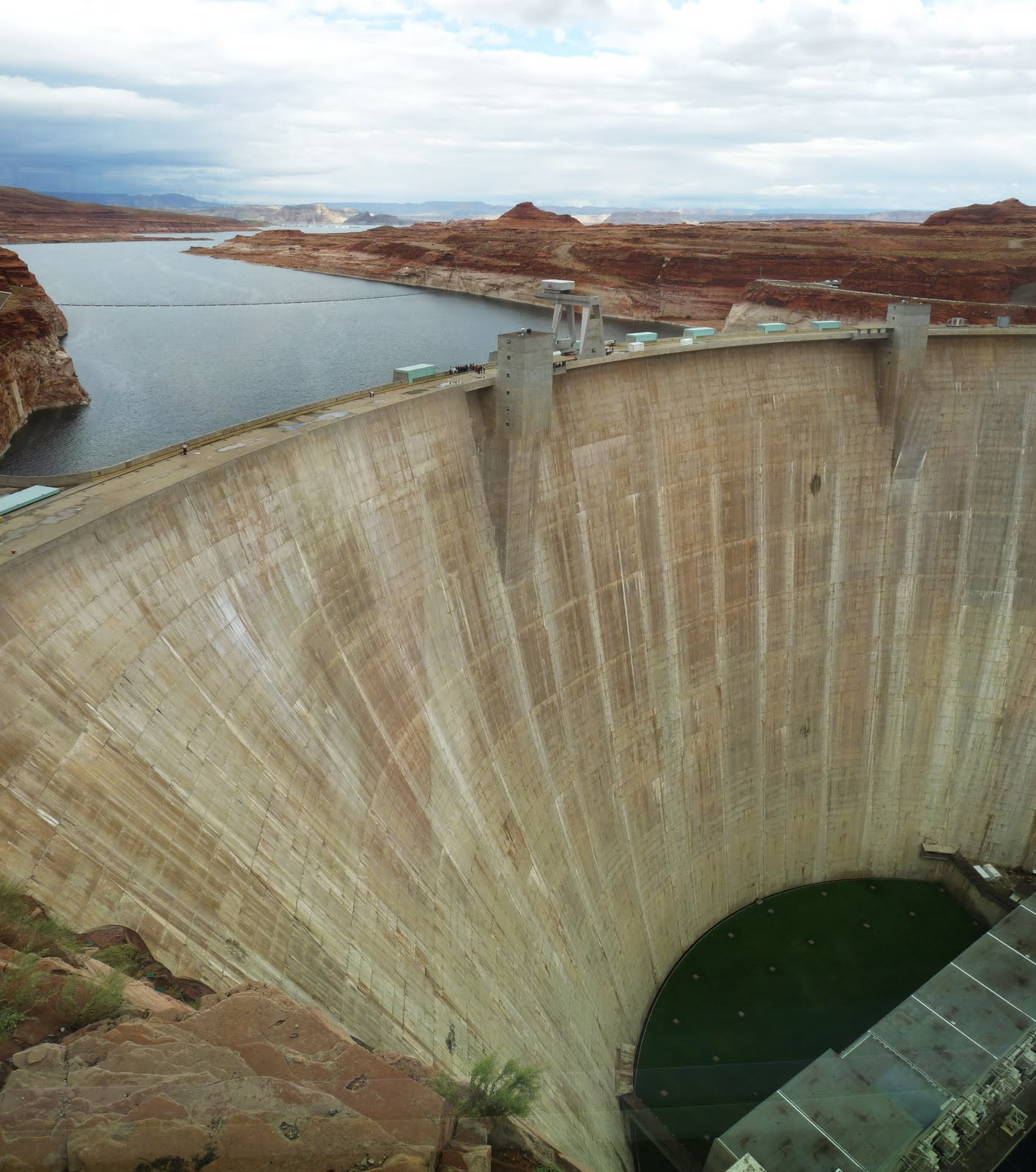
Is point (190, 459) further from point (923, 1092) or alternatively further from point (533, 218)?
point (533, 218)

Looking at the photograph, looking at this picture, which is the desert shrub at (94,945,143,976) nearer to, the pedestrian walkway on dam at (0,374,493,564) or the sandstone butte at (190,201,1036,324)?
the pedestrian walkway on dam at (0,374,493,564)

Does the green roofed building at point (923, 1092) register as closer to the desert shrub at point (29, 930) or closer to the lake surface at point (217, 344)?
the desert shrub at point (29, 930)

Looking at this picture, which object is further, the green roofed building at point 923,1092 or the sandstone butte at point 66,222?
the sandstone butte at point 66,222

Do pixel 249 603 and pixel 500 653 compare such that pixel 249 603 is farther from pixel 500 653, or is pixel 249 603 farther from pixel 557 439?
pixel 557 439

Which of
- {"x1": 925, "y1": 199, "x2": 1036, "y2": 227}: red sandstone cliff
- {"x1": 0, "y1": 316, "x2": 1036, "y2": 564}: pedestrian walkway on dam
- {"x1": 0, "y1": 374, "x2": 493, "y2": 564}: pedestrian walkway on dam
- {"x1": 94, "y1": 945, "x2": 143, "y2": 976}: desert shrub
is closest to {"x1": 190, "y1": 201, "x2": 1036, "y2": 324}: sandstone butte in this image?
{"x1": 925, "y1": 199, "x2": 1036, "y2": 227}: red sandstone cliff

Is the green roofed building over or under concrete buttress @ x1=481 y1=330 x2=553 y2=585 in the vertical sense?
under

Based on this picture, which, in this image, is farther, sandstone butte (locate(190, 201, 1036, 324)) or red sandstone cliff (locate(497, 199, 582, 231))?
red sandstone cliff (locate(497, 199, 582, 231))

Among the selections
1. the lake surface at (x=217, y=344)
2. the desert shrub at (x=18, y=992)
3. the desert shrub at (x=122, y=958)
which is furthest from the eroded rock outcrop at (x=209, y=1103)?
the lake surface at (x=217, y=344)
